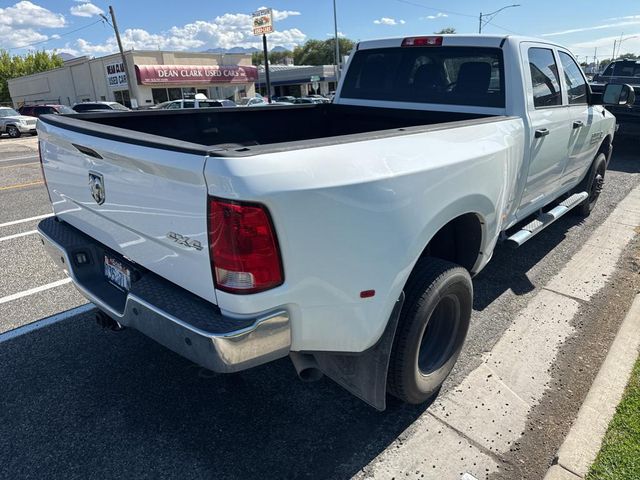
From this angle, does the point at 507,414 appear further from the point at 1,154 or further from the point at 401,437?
the point at 1,154

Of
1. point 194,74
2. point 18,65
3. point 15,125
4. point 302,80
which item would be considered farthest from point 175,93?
point 18,65

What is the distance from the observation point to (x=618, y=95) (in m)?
4.79

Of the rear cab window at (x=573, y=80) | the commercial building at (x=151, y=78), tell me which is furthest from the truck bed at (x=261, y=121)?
the commercial building at (x=151, y=78)

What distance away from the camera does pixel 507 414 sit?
2.68 metres

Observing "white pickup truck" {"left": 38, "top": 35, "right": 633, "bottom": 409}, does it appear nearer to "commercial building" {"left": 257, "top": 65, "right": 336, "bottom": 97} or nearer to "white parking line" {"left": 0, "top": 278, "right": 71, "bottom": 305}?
"white parking line" {"left": 0, "top": 278, "right": 71, "bottom": 305}

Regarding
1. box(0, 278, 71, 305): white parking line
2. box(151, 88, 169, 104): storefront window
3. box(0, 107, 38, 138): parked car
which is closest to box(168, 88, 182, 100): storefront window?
box(151, 88, 169, 104): storefront window

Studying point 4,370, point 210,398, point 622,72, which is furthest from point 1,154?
point 622,72

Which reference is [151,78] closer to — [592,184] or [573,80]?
[592,184]

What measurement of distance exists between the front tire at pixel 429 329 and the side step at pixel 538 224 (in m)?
1.14

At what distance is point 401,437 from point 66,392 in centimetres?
204

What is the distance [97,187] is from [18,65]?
7247 cm

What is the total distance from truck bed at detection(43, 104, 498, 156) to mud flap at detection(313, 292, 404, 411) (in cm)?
127

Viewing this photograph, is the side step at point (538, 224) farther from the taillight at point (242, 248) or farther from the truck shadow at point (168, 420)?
the taillight at point (242, 248)

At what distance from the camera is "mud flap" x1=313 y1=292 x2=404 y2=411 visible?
224 cm
